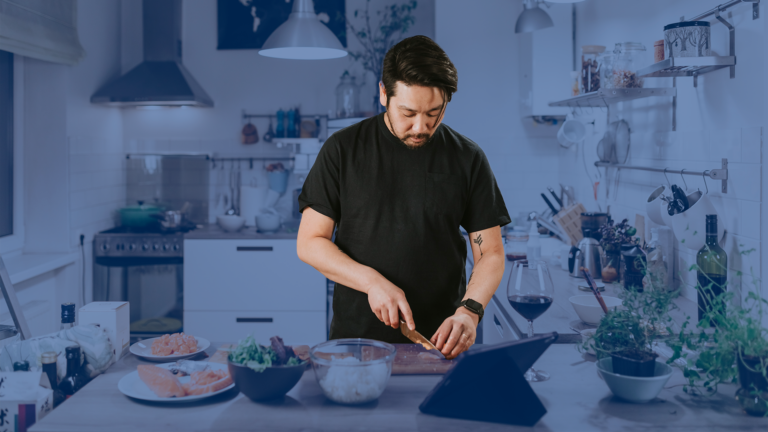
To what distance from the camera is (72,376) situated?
136 cm

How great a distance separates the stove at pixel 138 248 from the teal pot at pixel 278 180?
823 mm

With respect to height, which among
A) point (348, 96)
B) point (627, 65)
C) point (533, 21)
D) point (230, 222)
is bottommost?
point (230, 222)

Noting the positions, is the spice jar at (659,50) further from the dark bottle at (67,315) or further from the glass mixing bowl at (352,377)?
the dark bottle at (67,315)

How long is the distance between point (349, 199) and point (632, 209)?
1.74 meters

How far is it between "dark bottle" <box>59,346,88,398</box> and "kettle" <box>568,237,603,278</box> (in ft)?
6.59

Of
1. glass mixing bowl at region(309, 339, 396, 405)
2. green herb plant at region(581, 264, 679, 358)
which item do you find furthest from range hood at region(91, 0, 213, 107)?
green herb plant at region(581, 264, 679, 358)

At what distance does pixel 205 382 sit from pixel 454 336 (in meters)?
0.51

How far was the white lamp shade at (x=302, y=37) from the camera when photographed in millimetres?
3084

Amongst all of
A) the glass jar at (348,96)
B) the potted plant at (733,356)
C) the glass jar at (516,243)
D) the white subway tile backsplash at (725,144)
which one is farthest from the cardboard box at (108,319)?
the glass jar at (348,96)

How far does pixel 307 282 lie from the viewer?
4.04 meters

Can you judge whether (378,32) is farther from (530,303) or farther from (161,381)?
(161,381)

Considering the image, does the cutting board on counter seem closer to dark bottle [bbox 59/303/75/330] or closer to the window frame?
dark bottle [bbox 59/303/75/330]

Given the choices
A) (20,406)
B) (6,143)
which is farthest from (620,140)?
(6,143)

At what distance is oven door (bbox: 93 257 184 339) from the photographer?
13.2 ft
